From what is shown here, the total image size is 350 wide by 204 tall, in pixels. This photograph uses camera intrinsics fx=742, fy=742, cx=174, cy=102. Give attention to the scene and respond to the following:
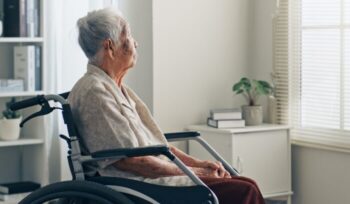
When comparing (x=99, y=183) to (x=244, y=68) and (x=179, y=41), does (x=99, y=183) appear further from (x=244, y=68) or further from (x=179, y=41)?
(x=244, y=68)

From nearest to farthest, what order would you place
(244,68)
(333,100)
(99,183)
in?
(99,183), (333,100), (244,68)


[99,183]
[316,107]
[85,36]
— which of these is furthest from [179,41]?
[99,183]

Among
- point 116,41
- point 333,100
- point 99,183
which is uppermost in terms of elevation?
point 116,41

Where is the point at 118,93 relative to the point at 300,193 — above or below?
above

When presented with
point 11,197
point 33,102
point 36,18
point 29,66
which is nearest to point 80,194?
point 33,102

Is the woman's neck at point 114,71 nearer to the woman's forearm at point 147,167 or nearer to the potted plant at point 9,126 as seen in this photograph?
the woman's forearm at point 147,167

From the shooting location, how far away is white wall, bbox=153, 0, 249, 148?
168 inches

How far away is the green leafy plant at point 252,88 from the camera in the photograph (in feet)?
14.0

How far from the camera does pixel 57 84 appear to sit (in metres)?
4.14

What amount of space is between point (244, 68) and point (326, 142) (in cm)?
77

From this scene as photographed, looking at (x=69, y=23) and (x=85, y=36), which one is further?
(x=69, y=23)

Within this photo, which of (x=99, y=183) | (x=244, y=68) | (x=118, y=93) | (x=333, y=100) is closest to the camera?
(x=99, y=183)

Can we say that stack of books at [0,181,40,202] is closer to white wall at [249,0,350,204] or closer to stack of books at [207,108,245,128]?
stack of books at [207,108,245,128]

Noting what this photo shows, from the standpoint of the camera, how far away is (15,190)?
3.94 metres
